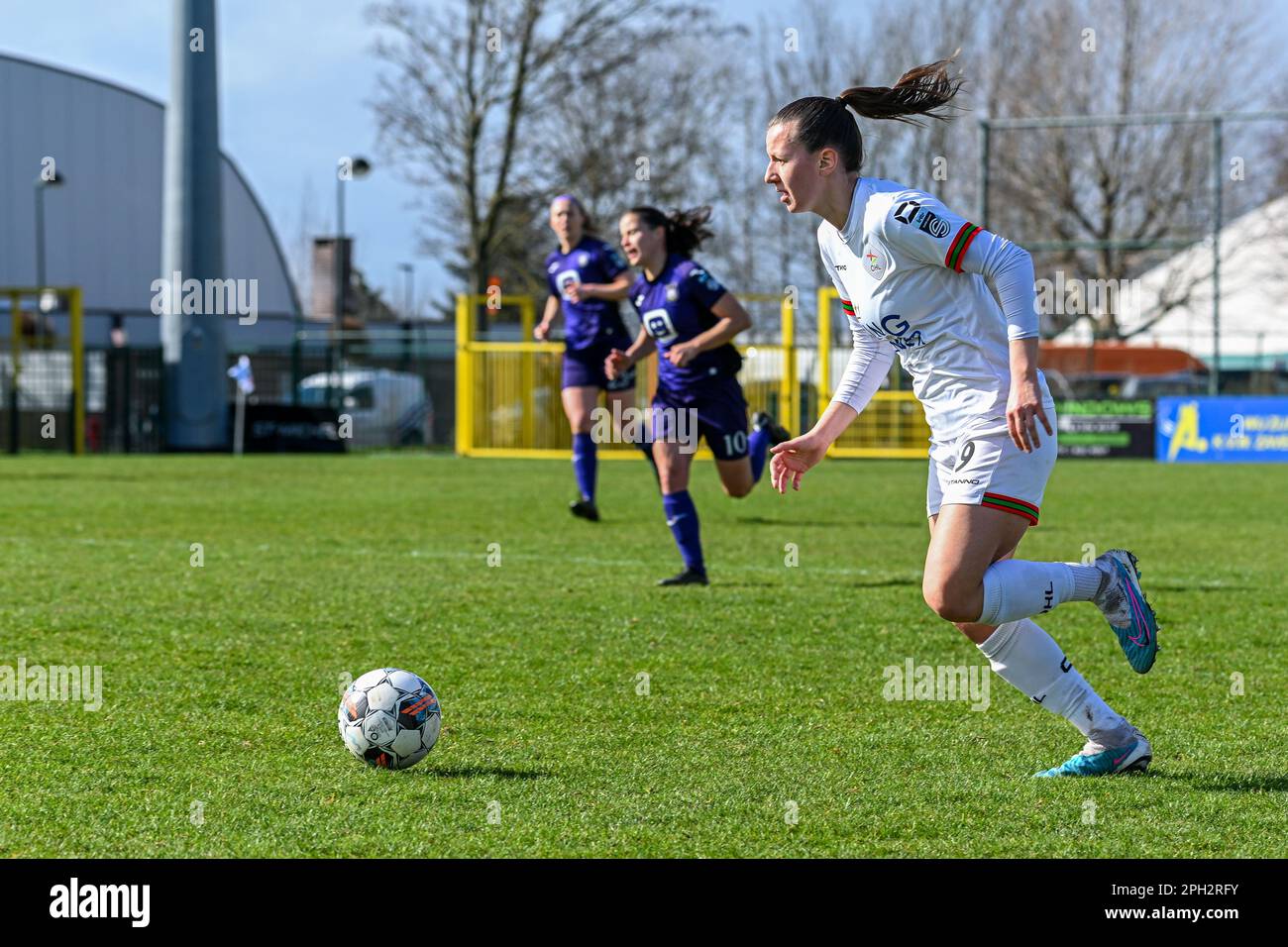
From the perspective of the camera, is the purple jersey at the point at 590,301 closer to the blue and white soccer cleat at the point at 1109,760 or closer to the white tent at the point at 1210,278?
the blue and white soccer cleat at the point at 1109,760

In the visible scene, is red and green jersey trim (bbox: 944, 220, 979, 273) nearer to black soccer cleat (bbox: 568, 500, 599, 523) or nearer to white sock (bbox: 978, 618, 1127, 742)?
white sock (bbox: 978, 618, 1127, 742)

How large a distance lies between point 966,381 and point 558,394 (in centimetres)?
2048

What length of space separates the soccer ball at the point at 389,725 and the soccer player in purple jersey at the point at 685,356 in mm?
4240

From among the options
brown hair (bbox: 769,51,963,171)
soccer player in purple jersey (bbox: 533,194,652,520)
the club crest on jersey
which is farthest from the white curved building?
the club crest on jersey

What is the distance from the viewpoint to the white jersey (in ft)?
13.8

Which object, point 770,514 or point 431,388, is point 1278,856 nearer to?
point 770,514

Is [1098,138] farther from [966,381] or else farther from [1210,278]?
[966,381]

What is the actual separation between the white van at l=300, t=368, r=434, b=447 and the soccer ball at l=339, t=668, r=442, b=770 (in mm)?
25506

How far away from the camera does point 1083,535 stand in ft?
38.8

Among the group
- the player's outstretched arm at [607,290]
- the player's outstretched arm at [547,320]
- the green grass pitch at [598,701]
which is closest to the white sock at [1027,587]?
the green grass pitch at [598,701]

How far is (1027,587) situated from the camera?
425cm

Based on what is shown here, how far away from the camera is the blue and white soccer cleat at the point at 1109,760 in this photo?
4.36m

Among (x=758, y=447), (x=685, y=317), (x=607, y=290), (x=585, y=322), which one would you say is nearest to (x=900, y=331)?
(x=685, y=317)
